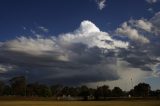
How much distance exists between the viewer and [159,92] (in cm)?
19975

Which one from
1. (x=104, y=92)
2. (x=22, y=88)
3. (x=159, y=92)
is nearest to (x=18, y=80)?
(x=22, y=88)

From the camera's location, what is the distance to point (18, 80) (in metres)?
199

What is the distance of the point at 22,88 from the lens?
200 metres

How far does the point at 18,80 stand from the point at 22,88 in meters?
5.87

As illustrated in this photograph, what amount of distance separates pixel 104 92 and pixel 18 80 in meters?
55.8

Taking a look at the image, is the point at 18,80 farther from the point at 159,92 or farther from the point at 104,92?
the point at 159,92

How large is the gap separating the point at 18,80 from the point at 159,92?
91.4 metres

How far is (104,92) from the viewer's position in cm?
19750

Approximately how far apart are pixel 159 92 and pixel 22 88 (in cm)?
8869

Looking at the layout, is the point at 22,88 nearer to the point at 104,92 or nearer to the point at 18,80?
the point at 18,80

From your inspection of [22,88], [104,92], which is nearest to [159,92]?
[104,92]

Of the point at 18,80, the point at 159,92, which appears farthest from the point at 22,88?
the point at 159,92

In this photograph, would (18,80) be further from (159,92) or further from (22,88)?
(159,92)
